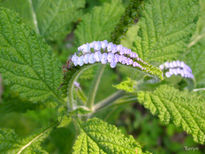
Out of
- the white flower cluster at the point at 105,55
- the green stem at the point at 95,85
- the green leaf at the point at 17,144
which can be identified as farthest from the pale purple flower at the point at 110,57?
the green leaf at the point at 17,144

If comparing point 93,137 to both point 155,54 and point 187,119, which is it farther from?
point 155,54

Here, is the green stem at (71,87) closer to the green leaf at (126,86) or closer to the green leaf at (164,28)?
the green leaf at (126,86)

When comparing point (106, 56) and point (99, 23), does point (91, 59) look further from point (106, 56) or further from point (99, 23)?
point (99, 23)

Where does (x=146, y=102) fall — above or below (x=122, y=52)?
below

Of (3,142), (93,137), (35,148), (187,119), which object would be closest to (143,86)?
(187,119)

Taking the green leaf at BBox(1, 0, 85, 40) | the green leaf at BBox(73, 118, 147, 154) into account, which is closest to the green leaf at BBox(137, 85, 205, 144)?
the green leaf at BBox(73, 118, 147, 154)
